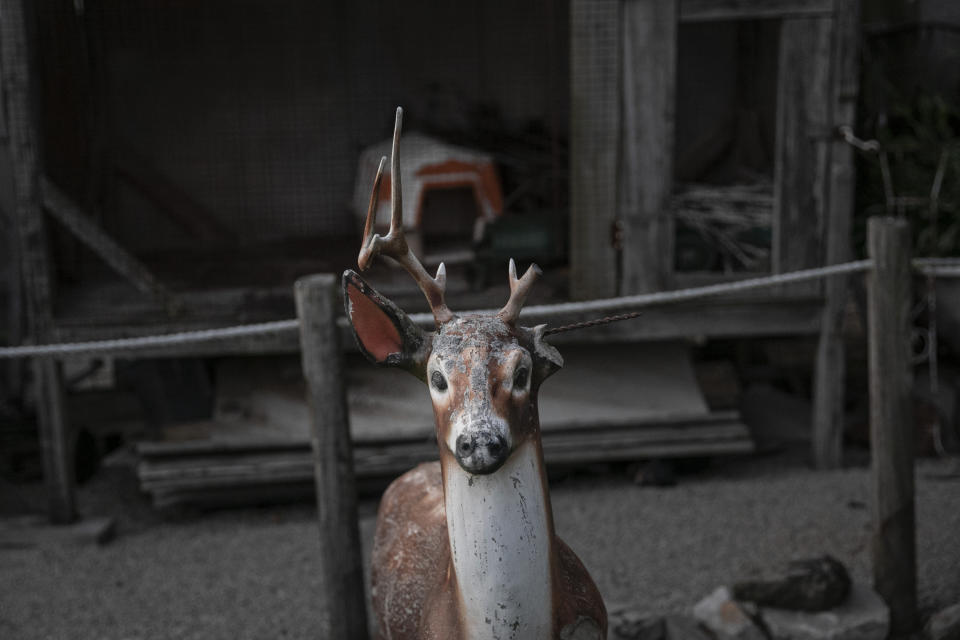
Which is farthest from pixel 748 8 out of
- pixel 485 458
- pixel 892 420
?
pixel 485 458

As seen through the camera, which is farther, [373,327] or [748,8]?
[748,8]

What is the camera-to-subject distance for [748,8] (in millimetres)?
5387

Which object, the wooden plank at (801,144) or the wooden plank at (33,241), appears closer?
the wooden plank at (33,241)

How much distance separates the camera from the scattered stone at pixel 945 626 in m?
3.70

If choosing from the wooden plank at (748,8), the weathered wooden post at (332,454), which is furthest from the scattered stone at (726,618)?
the wooden plank at (748,8)

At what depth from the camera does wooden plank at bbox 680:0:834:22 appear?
538 cm

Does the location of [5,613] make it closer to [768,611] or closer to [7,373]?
[7,373]

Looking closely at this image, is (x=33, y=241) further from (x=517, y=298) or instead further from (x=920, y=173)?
(x=920, y=173)

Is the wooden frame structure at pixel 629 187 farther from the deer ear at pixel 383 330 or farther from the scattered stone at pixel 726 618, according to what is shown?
the deer ear at pixel 383 330

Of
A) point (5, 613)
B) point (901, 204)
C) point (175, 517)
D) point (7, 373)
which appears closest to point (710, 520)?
point (901, 204)

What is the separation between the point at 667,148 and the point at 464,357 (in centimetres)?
359

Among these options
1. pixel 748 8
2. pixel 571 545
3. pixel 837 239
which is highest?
pixel 748 8

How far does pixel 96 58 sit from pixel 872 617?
5.93 m

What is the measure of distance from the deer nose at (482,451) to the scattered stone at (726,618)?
1.98 metres
